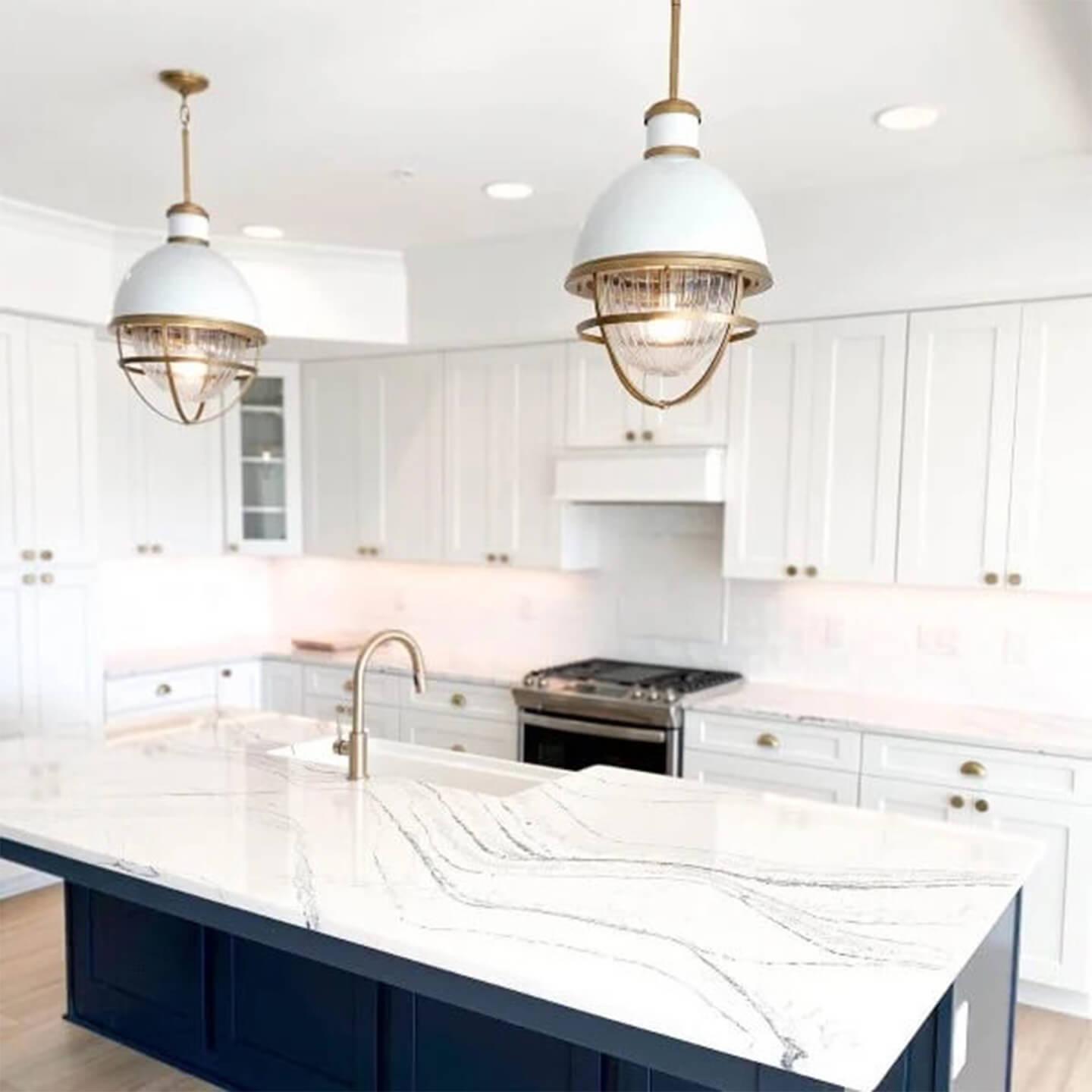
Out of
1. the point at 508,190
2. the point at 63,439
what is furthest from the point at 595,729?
the point at 63,439

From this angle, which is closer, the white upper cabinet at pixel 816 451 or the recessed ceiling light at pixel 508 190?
the recessed ceiling light at pixel 508 190

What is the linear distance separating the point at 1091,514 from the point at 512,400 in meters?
2.30

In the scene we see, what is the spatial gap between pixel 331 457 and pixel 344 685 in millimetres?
1156

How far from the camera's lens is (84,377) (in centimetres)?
431

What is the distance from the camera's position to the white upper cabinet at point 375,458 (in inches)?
189

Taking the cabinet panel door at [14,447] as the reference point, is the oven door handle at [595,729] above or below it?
below

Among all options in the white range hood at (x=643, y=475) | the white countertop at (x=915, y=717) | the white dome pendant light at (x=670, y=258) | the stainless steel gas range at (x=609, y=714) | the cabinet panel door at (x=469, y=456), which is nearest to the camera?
the white dome pendant light at (x=670, y=258)

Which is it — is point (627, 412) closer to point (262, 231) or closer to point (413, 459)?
point (413, 459)

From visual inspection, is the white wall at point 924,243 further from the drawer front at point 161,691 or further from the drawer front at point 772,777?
the drawer front at point 161,691

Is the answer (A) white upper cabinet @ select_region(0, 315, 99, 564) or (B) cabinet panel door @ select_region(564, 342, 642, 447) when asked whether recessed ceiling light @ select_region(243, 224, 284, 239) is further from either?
(B) cabinet panel door @ select_region(564, 342, 642, 447)

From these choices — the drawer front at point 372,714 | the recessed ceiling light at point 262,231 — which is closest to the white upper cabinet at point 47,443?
the recessed ceiling light at point 262,231

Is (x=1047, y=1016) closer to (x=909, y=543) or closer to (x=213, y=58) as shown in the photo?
(x=909, y=543)

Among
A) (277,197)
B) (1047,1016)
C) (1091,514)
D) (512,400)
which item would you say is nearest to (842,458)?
(1091,514)

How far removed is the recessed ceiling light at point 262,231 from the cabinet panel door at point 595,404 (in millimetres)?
1286
